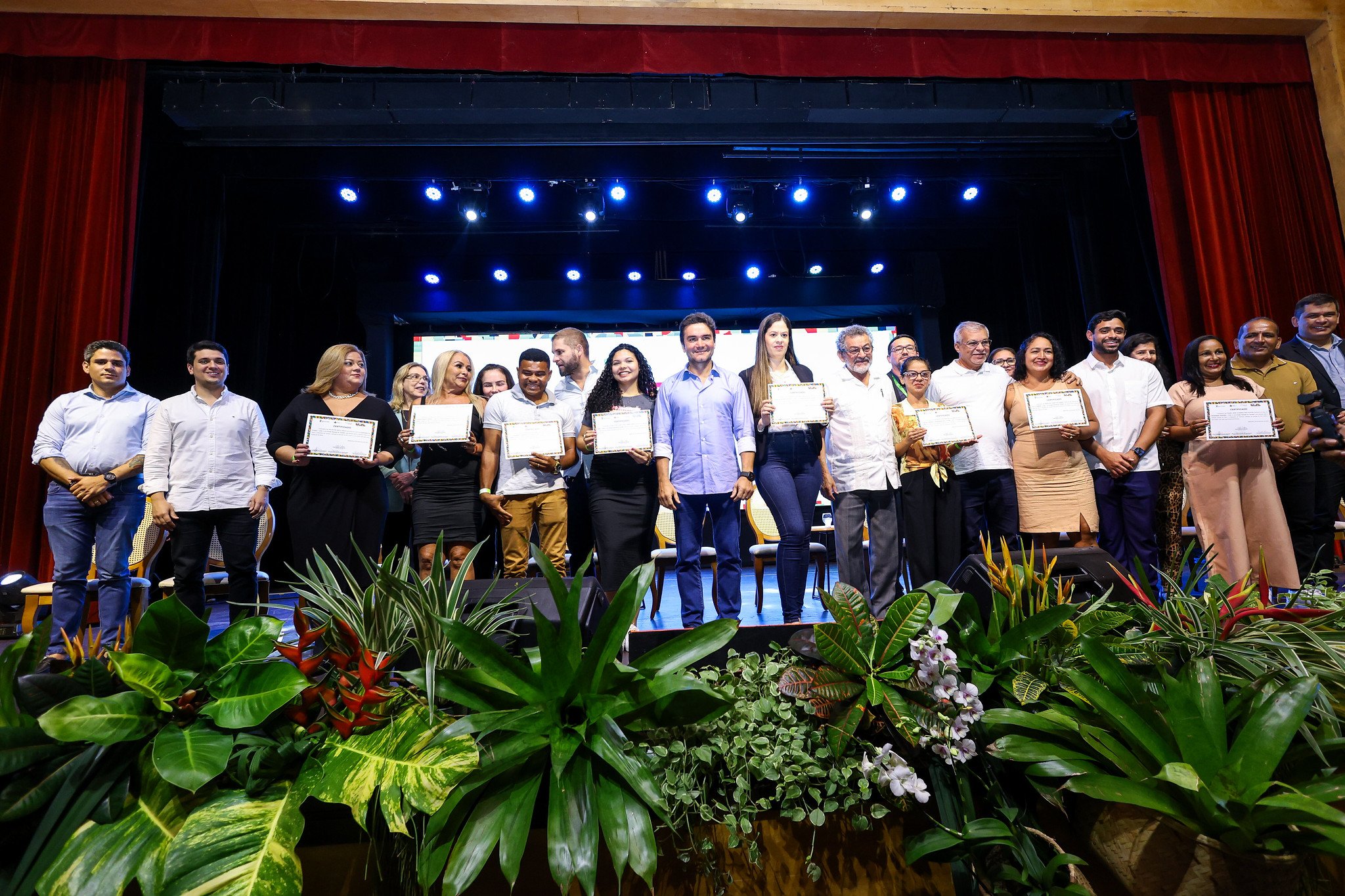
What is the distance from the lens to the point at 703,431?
3.44 metres

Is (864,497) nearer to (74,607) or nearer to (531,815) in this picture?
(531,815)

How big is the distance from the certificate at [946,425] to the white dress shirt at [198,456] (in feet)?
10.7

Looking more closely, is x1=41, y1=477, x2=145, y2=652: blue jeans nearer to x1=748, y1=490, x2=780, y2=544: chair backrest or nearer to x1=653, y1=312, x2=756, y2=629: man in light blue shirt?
x1=653, y1=312, x2=756, y2=629: man in light blue shirt

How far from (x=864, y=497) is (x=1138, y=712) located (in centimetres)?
244

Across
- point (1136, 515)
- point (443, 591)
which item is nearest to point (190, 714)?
point (443, 591)

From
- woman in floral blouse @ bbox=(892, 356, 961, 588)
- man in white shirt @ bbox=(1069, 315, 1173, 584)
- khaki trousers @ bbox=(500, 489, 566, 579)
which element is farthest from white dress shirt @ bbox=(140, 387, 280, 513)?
man in white shirt @ bbox=(1069, 315, 1173, 584)

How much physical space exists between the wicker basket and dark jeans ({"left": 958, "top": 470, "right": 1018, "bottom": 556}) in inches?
102

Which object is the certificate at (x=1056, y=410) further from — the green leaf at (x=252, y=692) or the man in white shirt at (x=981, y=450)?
the green leaf at (x=252, y=692)

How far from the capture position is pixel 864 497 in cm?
357

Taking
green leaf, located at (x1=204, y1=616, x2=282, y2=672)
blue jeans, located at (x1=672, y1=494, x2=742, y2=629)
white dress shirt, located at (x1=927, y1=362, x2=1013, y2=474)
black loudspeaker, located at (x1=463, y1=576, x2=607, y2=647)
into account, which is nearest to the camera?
green leaf, located at (x1=204, y1=616, x2=282, y2=672)

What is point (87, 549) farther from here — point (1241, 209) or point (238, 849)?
point (1241, 209)

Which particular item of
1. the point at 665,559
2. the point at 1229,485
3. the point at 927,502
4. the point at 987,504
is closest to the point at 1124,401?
the point at 1229,485

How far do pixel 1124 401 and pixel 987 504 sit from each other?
88 cm

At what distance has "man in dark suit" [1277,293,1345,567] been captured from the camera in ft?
12.1
